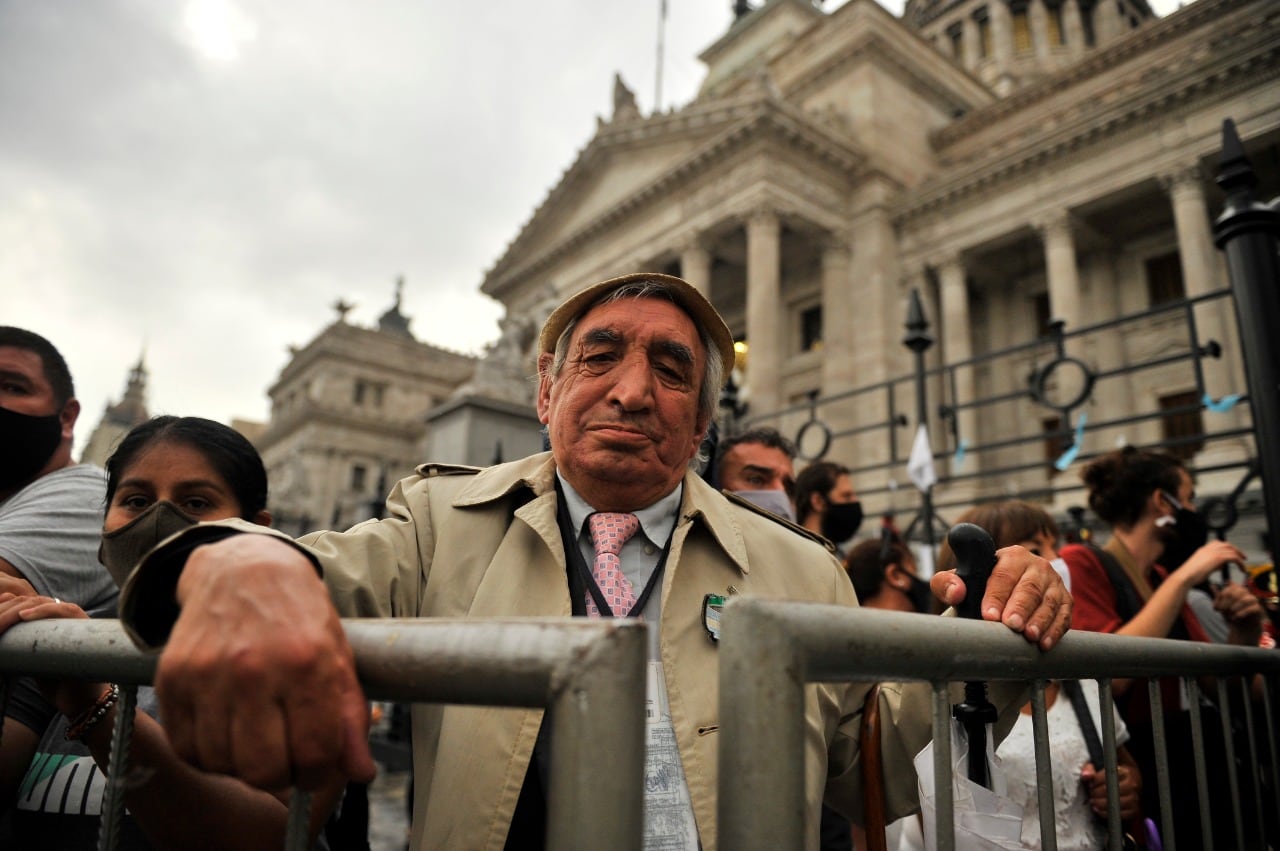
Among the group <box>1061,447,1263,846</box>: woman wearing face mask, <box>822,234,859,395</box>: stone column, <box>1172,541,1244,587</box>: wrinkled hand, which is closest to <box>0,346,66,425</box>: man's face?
<box>1061,447,1263,846</box>: woman wearing face mask

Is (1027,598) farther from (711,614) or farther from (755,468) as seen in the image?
(755,468)

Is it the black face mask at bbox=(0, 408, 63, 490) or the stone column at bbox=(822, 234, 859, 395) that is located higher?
the stone column at bbox=(822, 234, 859, 395)

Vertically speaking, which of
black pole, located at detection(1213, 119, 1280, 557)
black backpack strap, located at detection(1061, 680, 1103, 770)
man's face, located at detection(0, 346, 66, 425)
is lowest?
black backpack strap, located at detection(1061, 680, 1103, 770)

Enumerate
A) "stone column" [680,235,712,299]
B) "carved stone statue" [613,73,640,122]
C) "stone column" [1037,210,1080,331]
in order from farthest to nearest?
1. "carved stone statue" [613,73,640,122]
2. "stone column" [680,235,712,299]
3. "stone column" [1037,210,1080,331]

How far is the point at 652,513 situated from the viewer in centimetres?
201

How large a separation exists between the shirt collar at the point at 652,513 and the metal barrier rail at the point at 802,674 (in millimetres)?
891

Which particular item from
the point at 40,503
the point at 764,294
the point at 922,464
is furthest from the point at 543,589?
the point at 764,294

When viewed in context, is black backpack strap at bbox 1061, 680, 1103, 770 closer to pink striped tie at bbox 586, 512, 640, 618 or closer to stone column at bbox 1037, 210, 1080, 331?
pink striped tie at bbox 586, 512, 640, 618

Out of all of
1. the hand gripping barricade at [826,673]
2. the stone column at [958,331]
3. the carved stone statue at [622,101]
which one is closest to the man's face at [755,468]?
the hand gripping barricade at [826,673]

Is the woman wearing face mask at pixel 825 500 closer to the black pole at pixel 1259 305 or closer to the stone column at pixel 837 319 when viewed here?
the black pole at pixel 1259 305

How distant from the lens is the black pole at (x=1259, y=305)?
10.4 feet

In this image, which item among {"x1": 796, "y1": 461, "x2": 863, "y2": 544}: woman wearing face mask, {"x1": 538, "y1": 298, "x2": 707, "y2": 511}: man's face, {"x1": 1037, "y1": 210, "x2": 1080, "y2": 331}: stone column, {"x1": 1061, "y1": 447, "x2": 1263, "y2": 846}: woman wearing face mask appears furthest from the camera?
{"x1": 1037, "y1": 210, "x2": 1080, "y2": 331}: stone column

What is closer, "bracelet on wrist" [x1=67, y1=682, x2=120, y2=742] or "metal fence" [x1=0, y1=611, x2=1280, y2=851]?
"metal fence" [x1=0, y1=611, x2=1280, y2=851]

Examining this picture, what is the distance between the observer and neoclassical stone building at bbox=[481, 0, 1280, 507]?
785 inches
